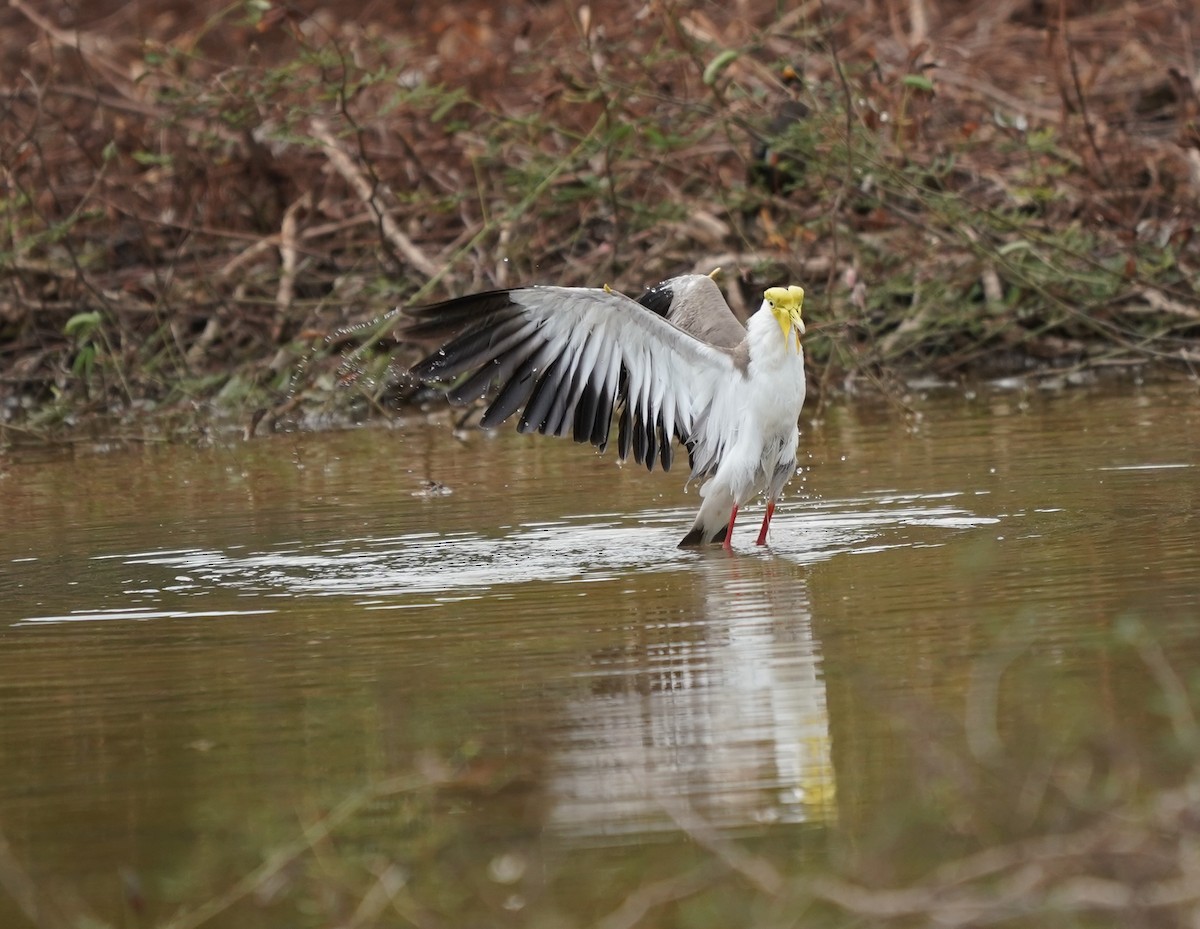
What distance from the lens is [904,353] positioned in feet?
47.0

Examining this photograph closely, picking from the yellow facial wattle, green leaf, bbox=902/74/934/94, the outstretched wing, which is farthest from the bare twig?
the yellow facial wattle

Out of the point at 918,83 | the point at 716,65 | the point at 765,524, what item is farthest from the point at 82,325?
the point at 765,524

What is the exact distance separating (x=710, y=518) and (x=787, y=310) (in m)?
0.91

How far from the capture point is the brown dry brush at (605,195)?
13.3 m

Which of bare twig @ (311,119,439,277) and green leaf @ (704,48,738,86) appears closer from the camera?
green leaf @ (704,48,738,86)

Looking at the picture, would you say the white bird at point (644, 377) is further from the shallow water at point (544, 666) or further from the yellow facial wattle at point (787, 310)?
the shallow water at point (544, 666)

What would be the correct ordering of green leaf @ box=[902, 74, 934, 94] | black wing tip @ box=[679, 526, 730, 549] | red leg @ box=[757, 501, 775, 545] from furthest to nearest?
green leaf @ box=[902, 74, 934, 94]
black wing tip @ box=[679, 526, 730, 549]
red leg @ box=[757, 501, 775, 545]

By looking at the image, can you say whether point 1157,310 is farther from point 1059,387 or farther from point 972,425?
point 972,425

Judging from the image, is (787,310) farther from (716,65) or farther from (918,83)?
(918,83)

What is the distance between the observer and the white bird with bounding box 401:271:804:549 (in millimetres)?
8492

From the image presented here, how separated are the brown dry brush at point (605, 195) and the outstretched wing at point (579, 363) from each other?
2589 mm

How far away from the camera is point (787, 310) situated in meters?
8.77

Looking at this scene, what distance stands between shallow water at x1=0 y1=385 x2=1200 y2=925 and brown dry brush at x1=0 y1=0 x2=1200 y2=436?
8.79ft

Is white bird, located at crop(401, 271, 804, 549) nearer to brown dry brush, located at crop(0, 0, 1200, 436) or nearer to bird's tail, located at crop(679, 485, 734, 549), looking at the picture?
bird's tail, located at crop(679, 485, 734, 549)
